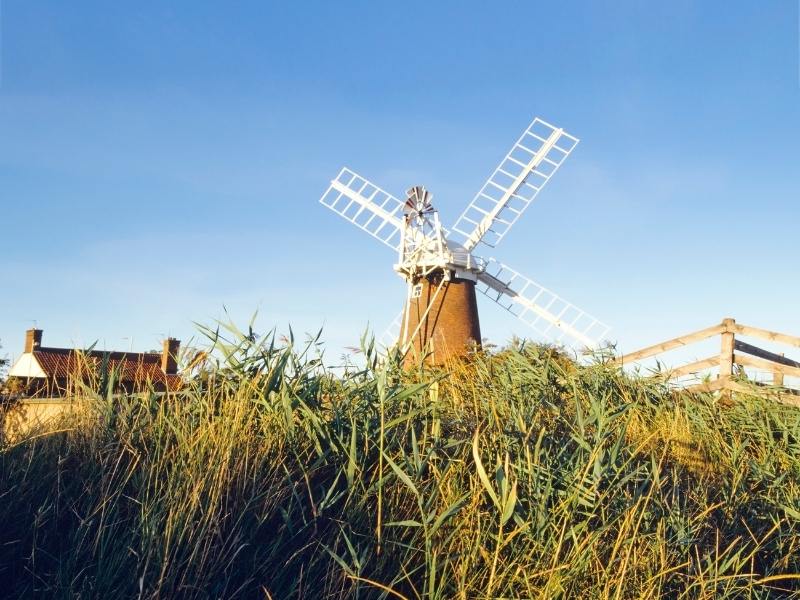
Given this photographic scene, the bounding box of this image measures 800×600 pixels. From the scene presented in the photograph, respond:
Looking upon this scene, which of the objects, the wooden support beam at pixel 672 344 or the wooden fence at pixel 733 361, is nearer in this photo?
the wooden fence at pixel 733 361

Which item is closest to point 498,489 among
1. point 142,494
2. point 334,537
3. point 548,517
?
point 548,517

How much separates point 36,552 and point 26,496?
0.99 ft

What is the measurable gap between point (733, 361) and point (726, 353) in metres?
0.13

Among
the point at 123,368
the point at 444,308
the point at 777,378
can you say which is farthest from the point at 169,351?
the point at 444,308

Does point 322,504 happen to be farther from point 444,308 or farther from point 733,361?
point 444,308

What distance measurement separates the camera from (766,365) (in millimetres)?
9883

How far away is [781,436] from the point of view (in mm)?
7793

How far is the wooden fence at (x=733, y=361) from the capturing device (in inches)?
352

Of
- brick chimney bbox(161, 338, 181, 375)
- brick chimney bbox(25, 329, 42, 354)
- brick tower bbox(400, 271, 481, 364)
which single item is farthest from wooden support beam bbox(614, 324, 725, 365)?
brick chimney bbox(25, 329, 42, 354)

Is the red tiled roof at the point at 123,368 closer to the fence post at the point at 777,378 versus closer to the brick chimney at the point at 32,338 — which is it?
the fence post at the point at 777,378

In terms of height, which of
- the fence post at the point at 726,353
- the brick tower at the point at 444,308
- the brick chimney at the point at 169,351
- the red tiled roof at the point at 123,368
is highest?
the brick tower at the point at 444,308

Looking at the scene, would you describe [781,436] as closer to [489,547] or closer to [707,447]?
[707,447]

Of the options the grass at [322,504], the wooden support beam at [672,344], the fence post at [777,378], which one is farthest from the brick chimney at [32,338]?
the grass at [322,504]

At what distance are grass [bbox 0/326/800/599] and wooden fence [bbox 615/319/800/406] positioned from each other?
4.22m
